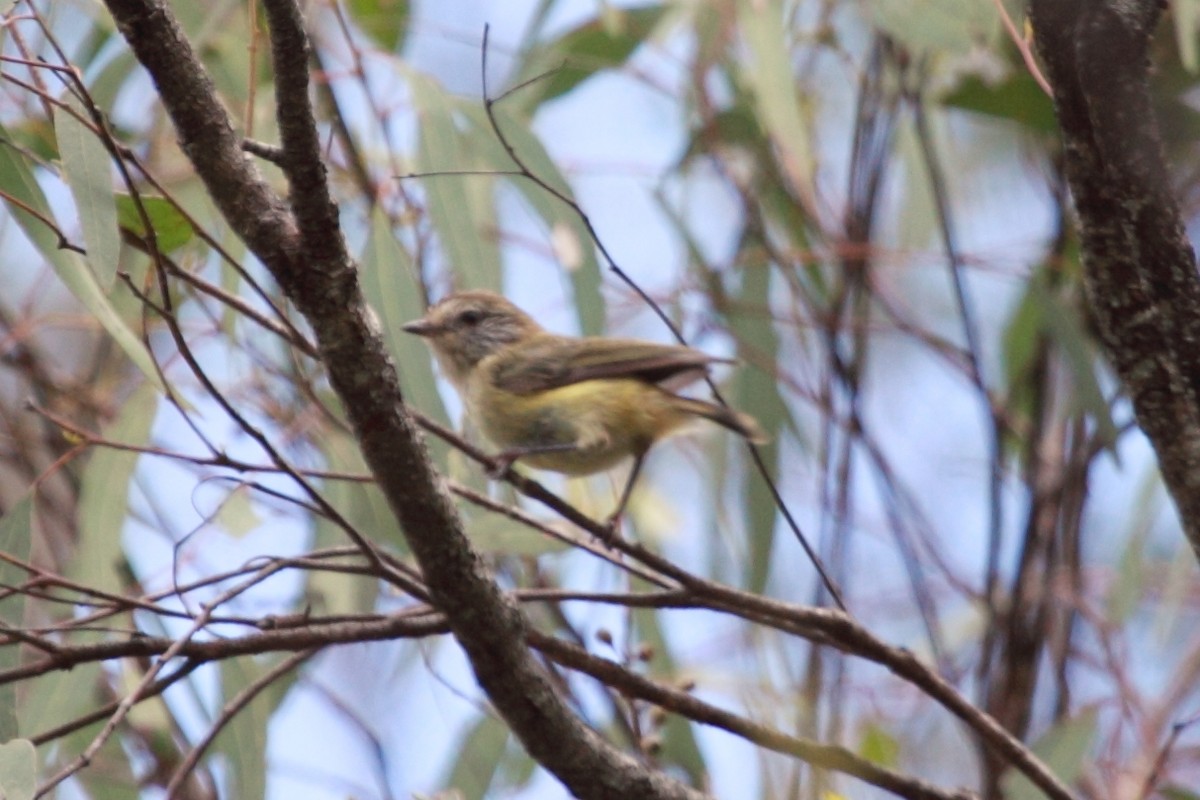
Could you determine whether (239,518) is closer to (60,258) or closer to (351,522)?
(351,522)

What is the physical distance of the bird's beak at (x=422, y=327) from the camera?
118 inches

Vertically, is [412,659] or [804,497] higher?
[804,497]

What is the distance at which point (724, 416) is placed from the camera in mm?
3057

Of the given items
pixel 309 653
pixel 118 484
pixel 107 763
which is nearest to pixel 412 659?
pixel 107 763

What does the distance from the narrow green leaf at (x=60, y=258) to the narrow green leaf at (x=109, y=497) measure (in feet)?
2.25

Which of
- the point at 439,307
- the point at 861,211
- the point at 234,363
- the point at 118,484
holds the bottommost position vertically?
the point at 118,484

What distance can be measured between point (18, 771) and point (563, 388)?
5.95 feet

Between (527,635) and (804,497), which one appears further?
(804,497)

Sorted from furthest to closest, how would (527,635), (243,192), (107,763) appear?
1. (107,763)
2. (527,635)
3. (243,192)

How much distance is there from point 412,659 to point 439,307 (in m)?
1.15

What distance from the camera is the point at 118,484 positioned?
2.97 metres

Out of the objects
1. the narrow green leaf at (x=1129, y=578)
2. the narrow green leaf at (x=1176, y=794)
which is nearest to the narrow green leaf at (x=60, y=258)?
the narrow green leaf at (x=1176, y=794)

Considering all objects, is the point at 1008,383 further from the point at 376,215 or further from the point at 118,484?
the point at 118,484

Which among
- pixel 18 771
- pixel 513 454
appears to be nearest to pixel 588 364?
pixel 513 454
